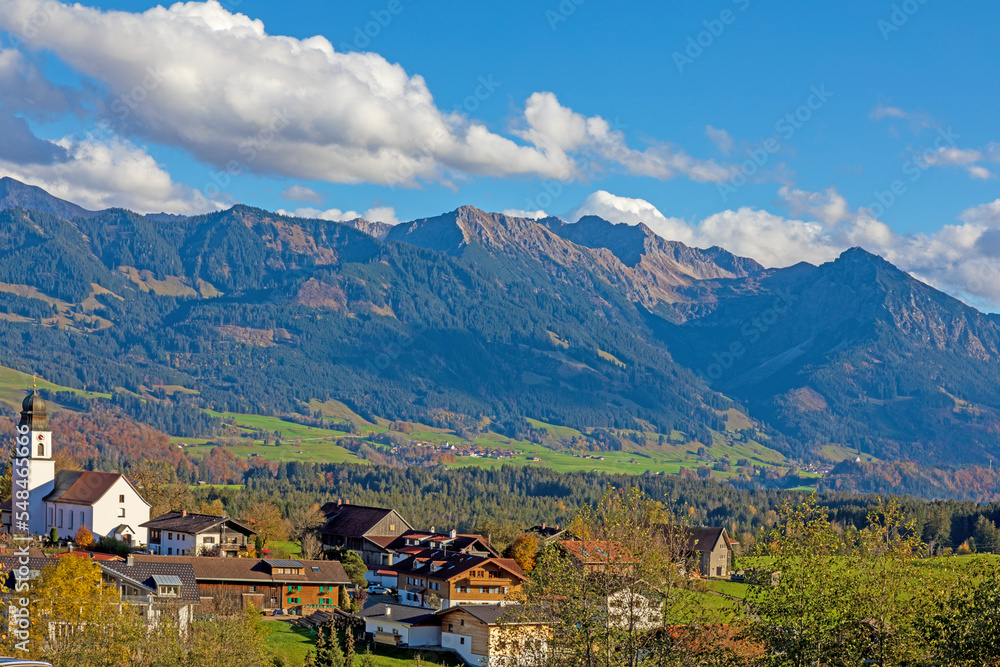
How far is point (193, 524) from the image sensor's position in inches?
4250

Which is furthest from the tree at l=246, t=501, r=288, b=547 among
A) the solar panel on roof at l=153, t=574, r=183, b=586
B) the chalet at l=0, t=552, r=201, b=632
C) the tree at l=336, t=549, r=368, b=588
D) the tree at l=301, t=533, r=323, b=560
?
the solar panel on roof at l=153, t=574, r=183, b=586

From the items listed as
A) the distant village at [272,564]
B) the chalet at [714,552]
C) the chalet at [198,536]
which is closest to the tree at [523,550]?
the distant village at [272,564]

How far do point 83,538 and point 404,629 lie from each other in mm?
43778

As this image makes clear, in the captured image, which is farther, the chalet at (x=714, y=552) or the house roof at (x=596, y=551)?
the chalet at (x=714, y=552)

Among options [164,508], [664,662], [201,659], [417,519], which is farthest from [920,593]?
[417,519]

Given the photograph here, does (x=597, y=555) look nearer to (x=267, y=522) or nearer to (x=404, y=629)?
(x=404, y=629)

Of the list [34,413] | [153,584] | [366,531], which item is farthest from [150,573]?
[366,531]

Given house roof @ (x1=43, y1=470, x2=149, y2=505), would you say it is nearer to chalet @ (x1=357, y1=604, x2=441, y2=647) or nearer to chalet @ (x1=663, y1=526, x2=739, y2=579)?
chalet @ (x1=357, y1=604, x2=441, y2=647)

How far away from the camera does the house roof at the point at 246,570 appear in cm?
8706

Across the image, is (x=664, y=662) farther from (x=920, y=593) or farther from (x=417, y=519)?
(x=417, y=519)

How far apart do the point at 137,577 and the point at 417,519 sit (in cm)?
11392

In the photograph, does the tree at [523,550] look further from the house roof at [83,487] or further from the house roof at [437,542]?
the house roof at [83,487]

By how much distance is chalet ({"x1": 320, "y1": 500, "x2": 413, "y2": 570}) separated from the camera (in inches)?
4862

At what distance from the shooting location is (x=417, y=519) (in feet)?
619
